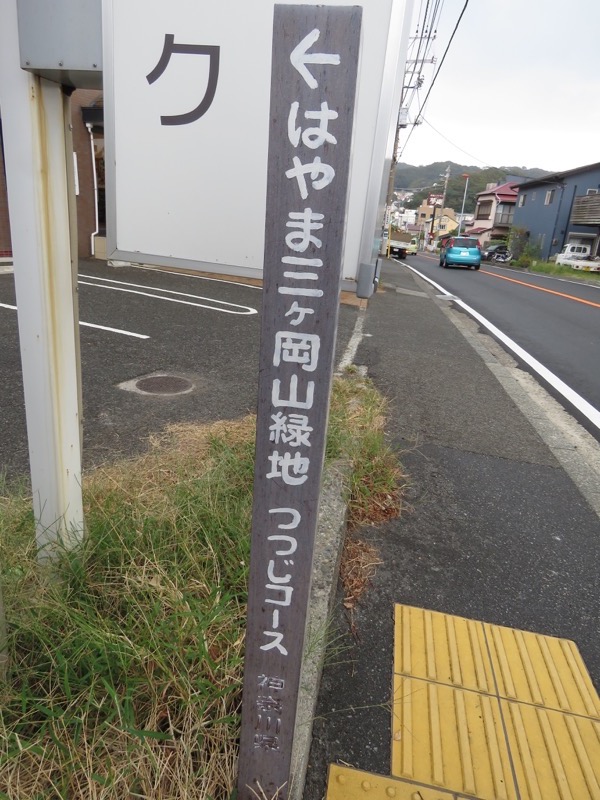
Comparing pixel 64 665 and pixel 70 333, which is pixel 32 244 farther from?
pixel 64 665

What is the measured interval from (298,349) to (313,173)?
0.34 meters

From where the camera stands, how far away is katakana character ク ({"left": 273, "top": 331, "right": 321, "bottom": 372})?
1.10 meters

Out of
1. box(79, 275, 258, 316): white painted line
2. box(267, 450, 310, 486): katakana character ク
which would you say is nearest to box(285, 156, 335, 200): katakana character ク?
box(267, 450, 310, 486): katakana character ク

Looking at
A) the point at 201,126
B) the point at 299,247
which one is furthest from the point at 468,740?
the point at 201,126

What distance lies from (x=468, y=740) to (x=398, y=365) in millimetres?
4722

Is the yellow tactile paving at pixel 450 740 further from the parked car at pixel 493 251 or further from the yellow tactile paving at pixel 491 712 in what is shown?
the parked car at pixel 493 251

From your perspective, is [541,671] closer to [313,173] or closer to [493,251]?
[313,173]

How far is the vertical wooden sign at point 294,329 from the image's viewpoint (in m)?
0.97

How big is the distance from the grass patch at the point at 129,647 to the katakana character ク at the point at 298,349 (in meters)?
0.99

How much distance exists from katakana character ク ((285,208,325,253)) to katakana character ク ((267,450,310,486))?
435mm

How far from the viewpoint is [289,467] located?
1188 mm

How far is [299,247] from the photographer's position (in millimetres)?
1059

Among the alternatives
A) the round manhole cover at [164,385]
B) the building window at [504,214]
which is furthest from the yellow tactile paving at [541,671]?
the building window at [504,214]

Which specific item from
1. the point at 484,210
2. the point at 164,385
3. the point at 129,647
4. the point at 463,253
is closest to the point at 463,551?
the point at 129,647
